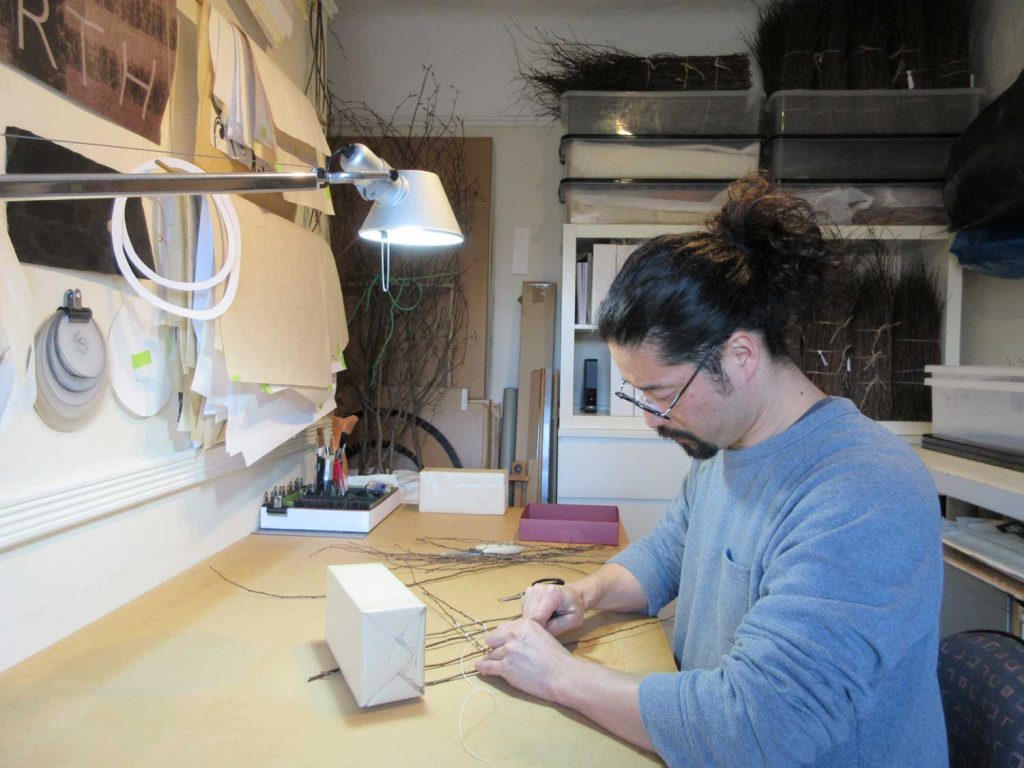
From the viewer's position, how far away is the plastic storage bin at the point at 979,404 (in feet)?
6.25

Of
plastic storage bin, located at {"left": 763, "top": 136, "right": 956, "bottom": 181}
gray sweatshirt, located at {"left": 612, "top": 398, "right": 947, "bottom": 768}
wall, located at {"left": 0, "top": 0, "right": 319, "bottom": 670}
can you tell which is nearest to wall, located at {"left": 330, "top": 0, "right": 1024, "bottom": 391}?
plastic storage bin, located at {"left": 763, "top": 136, "right": 956, "bottom": 181}

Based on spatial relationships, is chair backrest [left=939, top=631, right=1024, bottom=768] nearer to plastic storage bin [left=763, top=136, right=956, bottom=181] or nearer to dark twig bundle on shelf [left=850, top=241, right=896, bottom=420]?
dark twig bundle on shelf [left=850, top=241, right=896, bottom=420]

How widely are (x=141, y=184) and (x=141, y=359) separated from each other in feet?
2.63

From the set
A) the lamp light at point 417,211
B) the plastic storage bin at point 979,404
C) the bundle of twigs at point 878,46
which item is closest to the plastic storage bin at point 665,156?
the bundle of twigs at point 878,46

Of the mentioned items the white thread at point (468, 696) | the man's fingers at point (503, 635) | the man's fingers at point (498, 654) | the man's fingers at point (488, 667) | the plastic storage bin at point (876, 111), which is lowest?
the white thread at point (468, 696)

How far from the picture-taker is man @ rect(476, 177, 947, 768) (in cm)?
76

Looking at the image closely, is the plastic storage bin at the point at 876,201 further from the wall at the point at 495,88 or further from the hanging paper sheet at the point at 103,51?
the hanging paper sheet at the point at 103,51

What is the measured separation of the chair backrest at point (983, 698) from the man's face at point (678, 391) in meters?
0.45

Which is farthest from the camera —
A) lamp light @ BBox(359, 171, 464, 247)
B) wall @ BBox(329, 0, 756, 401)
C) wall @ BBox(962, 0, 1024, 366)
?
wall @ BBox(329, 0, 756, 401)

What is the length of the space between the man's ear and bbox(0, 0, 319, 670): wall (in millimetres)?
993

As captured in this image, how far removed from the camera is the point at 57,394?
1.11 metres

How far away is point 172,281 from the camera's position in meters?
1.33

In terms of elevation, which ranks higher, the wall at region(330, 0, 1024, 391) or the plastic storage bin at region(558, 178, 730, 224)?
the wall at region(330, 0, 1024, 391)

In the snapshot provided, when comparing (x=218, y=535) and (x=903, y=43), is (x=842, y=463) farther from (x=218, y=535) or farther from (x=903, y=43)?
(x=903, y=43)
